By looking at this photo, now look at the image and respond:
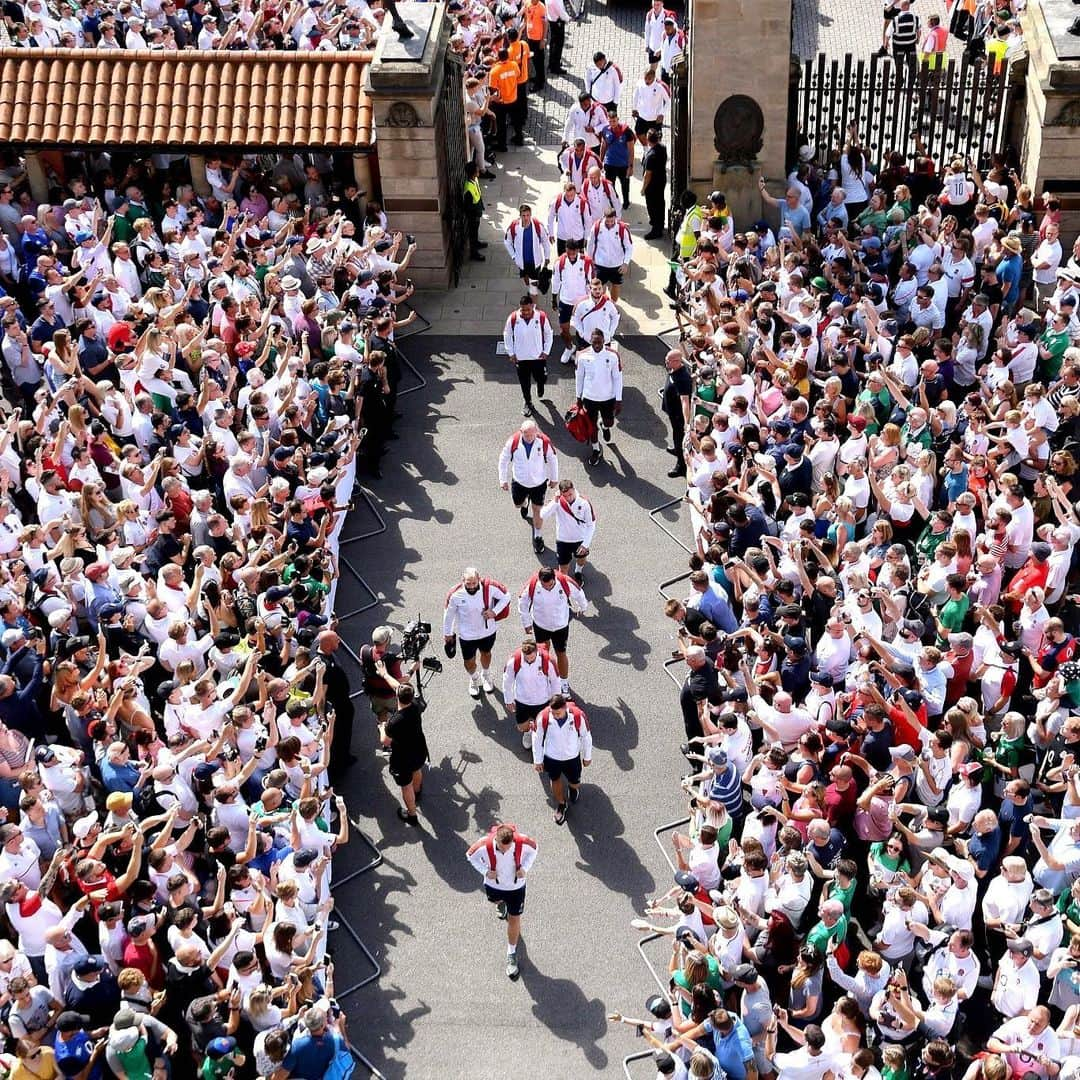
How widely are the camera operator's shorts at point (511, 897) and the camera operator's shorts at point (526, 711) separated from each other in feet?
6.96

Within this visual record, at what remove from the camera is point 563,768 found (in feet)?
50.3

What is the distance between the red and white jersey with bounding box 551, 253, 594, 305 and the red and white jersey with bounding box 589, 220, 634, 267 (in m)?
0.77

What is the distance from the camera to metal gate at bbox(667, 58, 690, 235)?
23484 millimetres

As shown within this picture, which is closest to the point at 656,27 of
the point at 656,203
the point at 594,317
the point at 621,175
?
the point at 621,175

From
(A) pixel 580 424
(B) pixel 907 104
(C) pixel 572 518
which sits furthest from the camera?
(B) pixel 907 104

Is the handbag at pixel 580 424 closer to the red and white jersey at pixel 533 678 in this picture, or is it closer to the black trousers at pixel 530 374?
the black trousers at pixel 530 374

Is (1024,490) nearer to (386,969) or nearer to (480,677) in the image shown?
(480,677)

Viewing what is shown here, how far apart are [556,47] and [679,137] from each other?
7.44 meters

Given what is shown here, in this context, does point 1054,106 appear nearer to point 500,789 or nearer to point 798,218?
point 798,218

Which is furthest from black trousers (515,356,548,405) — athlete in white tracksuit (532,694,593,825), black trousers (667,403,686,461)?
athlete in white tracksuit (532,694,593,825)

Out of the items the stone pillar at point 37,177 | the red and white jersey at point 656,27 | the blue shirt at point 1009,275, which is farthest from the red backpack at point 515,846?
the red and white jersey at point 656,27

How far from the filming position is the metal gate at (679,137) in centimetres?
2348

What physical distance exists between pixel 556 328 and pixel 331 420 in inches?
205

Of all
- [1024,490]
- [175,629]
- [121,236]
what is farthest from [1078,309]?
[121,236]
